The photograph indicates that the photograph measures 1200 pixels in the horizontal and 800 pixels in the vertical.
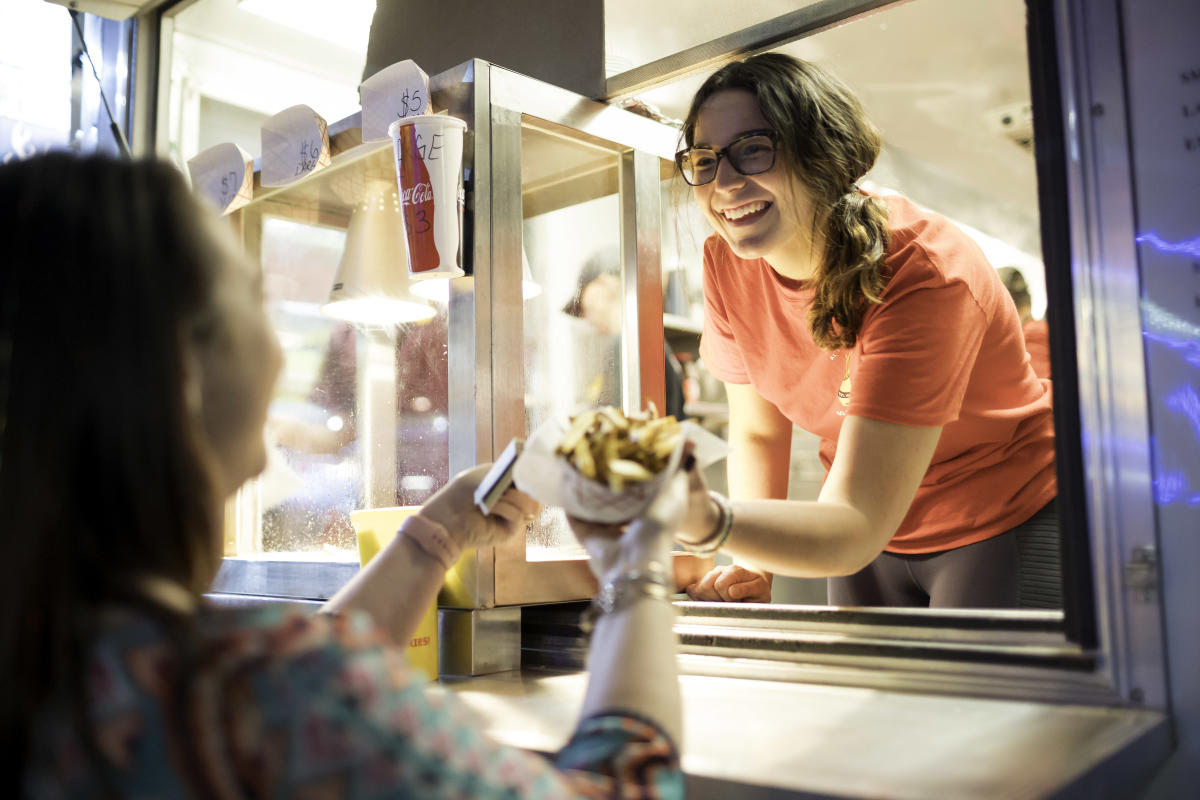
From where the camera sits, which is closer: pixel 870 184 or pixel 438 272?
pixel 438 272

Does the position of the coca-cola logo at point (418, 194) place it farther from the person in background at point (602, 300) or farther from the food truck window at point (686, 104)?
the person in background at point (602, 300)

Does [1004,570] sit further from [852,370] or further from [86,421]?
[86,421]

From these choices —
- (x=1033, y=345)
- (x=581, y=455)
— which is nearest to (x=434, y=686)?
(x=581, y=455)

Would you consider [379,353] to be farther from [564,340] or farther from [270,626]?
[270,626]

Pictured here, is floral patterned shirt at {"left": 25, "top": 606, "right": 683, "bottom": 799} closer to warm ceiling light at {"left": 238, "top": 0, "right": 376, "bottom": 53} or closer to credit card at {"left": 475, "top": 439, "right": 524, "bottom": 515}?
credit card at {"left": 475, "top": 439, "right": 524, "bottom": 515}

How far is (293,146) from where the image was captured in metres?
1.57

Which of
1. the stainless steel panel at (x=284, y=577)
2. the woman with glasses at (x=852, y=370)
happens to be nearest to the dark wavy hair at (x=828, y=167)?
the woman with glasses at (x=852, y=370)

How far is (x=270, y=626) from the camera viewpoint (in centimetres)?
56

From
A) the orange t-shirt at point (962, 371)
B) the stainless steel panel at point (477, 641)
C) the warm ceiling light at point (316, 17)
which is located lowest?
the stainless steel panel at point (477, 641)

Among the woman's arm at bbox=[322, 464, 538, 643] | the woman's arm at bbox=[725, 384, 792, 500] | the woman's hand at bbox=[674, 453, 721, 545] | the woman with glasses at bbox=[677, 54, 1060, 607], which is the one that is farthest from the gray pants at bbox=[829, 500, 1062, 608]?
the woman's arm at bbox=[322, 464, 538, 643]

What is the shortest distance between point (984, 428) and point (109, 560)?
130 cm

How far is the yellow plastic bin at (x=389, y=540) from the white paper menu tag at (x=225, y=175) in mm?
714

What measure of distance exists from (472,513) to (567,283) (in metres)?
0.54

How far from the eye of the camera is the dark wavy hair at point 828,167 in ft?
4.37
